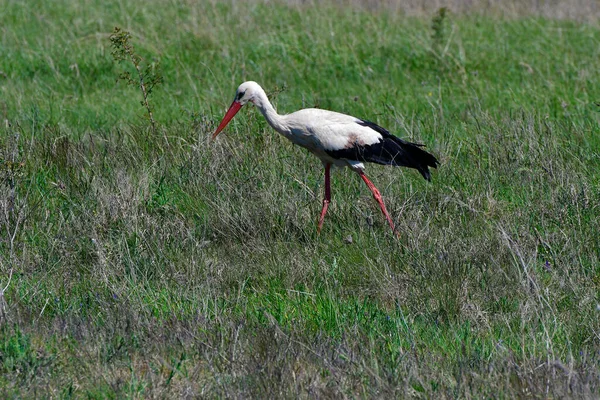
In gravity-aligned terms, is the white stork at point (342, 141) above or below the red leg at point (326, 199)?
above

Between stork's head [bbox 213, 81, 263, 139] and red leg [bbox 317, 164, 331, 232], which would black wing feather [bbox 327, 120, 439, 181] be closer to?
red leg [bbox 317, 164, 331, 232]

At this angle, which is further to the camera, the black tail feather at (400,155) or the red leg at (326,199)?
the black tail feather at (400,155)

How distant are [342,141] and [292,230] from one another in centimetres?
79

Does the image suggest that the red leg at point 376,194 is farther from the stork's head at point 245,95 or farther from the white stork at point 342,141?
the stork's head at point 245,95

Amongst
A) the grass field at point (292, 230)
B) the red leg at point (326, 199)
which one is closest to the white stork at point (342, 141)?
the red leg at point (326, 199)

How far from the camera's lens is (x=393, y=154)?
5938 mm

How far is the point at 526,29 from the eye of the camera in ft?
34.3

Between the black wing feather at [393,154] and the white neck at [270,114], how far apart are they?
363 mm

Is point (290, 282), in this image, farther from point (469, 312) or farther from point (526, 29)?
point (526, 29)

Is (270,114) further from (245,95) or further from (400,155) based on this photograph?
(400,155)

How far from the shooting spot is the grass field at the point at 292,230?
3.64 m

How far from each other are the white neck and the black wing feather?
36cm

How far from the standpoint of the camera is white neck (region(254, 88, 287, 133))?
593cm

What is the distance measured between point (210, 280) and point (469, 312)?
130 cm
